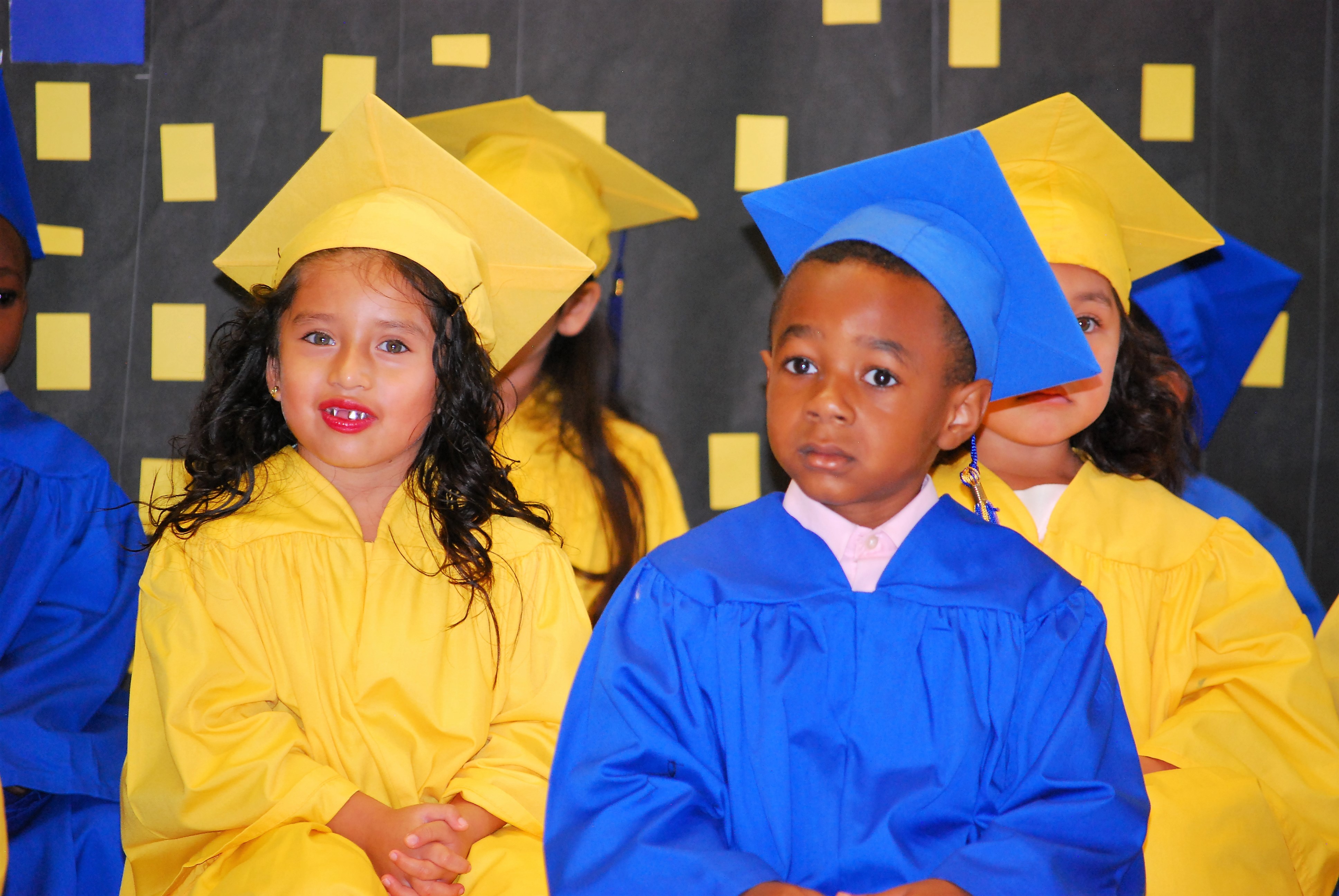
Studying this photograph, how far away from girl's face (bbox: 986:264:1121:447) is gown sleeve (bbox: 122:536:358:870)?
1.37 metres

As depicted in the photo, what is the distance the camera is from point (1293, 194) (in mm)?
2871

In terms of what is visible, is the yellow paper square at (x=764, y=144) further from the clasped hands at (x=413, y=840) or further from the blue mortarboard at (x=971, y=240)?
the clasped hands at (x=413, y=840)

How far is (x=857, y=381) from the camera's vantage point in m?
1.56

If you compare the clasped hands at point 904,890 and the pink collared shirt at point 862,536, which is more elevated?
the pink collared shirt at point 862,536

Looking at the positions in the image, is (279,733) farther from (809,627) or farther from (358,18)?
(358,18)

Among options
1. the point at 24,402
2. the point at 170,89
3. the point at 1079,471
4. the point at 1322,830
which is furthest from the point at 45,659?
the point at 1322,830

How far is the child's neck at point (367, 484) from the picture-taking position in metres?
1.93

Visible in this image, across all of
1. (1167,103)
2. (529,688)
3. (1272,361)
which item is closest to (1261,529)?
(1272,361)

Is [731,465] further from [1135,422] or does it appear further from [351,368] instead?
[351,368]

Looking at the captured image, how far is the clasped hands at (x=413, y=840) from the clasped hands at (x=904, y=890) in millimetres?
512

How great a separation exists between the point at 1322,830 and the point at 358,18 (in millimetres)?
2799

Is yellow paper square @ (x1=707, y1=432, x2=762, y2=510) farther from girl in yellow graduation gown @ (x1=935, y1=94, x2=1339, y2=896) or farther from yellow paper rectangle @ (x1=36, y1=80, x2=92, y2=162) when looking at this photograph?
yellow paper rectangle @ (x1=36, y1=80, x2=92, y2=162)

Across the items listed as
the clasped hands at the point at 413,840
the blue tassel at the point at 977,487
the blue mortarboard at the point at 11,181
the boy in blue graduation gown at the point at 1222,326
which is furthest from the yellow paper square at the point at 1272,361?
the blue mortarboard at the point at 11,181

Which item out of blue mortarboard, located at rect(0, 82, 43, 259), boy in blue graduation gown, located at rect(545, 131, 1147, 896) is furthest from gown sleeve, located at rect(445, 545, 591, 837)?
blue mortarboard, located at rect(0, 82, 43, 259)
